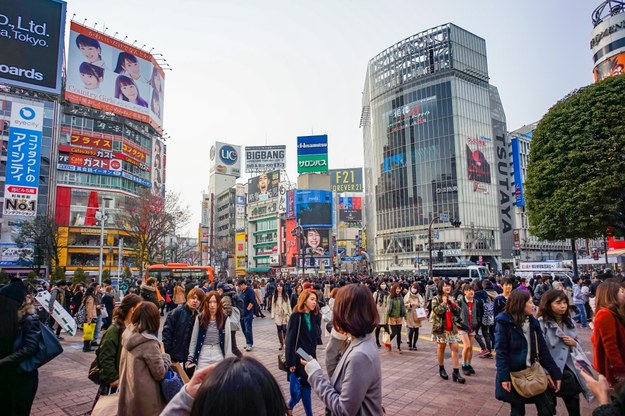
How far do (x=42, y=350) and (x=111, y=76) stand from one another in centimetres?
5306

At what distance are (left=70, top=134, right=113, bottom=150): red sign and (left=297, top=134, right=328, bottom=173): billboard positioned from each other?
103ft

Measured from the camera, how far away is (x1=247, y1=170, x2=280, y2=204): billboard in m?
78.1

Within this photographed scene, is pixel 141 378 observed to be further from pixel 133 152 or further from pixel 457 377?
pixel 133 152

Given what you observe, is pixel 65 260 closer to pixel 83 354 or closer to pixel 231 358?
pixel 83 354

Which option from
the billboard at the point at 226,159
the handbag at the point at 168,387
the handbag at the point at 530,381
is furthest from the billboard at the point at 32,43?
the billboard at the point at 226,159

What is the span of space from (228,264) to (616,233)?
74601mm

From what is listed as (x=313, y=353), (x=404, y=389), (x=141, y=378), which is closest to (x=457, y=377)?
(x=404, y=389)

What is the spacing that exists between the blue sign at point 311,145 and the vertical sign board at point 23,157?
43.3 meters

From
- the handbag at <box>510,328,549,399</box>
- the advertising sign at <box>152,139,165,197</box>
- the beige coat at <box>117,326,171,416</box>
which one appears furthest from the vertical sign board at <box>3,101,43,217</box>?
the handbag at <box>510,328,549,399</box>

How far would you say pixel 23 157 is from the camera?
3012cm

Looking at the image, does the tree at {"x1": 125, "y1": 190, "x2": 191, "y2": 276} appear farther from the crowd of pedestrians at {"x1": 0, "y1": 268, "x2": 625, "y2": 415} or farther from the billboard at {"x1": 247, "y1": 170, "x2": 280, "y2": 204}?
the billboard at {"x1": 247, "y1": 170, "x2": 280, "y2": 204}

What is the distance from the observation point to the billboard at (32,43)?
29.4m

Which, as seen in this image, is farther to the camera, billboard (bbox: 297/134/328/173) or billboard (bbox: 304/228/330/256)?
billboard (bbox: 297/134/328/173)

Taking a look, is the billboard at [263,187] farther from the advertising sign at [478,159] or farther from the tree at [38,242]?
the tree at [38,242]
